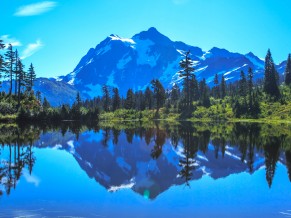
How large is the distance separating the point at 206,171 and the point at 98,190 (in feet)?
19.2

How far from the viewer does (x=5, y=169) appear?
1602cm

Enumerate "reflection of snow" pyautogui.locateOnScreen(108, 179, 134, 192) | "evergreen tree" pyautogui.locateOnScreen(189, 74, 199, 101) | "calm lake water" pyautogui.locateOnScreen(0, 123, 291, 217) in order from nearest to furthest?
1. "calm lake water" pyautogui.locateOnScreen(0, 123, 291, 217)
2. "reflection of snow" pyautogui.locateOnScreen(108, 179, 134, 192)
3. "evergreen tree" pyautogui.locateOnScreen(189, 74, 199, 101)

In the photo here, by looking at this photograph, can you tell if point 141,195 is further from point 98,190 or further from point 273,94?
point 273,94

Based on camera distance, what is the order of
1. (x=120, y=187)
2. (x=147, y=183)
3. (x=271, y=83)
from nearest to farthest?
(x=120, y=187)
(x=147, y=183)
(x=271, y=83)

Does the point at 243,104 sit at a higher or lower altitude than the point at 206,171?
higher

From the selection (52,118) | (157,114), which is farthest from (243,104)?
(52,118)

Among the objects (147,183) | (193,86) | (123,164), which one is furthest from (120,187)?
(193,86)

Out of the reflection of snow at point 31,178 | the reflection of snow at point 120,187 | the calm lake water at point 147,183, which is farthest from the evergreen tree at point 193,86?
the reflection of snow at point 120,187

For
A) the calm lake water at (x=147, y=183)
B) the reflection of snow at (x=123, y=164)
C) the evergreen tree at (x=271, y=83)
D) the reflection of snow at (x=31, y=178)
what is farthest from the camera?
the evergreen tree at (x=271, y=83)

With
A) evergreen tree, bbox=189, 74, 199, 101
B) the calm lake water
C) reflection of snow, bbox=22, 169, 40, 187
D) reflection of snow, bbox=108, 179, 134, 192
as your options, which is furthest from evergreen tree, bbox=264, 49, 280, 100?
reflection of snow, bbox=22, 169, 40, 187

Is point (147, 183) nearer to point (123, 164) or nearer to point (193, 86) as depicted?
point (123, 164)

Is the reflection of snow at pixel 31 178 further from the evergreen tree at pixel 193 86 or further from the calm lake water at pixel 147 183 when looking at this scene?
the evergreen tree at pixel 193 86

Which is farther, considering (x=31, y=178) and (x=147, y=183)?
(x=31, y=178)

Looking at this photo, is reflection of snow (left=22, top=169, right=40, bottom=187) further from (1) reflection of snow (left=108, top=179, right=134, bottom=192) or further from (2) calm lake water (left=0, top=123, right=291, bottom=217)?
(1) reflection of snow (left=108, top=179, right=134, bottom=192)
